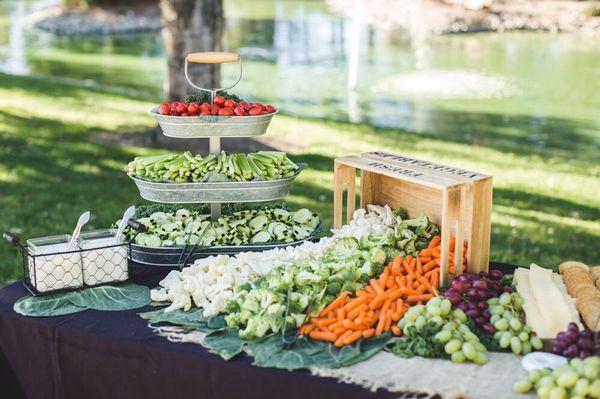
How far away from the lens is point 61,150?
8641 mm

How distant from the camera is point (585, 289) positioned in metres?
3.19

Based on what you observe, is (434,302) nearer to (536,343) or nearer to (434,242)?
(536,343)

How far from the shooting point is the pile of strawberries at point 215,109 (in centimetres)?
372

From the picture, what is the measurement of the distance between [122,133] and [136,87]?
500 centimetres

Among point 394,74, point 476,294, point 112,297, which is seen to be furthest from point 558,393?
point 394,74

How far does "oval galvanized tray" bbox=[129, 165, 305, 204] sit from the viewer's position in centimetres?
364

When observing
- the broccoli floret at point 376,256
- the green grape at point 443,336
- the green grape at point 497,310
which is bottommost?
the green grape at point 443,336

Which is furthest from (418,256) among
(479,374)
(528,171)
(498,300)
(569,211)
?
(528,171)

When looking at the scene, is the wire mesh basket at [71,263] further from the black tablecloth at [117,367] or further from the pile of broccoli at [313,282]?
the pile of broccoli at [313,282]

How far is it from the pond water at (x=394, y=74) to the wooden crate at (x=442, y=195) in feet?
23.1

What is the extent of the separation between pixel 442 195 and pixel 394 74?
1306cm

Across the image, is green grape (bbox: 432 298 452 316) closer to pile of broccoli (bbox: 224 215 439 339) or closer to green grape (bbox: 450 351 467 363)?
green grape (bbox: 450 351 467 363)

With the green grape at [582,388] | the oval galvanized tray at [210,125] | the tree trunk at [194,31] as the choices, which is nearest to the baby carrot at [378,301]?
the green grape at [582,388]

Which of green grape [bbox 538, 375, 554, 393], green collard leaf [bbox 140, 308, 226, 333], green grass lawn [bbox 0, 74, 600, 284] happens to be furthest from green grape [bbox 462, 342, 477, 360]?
green grass lawn [bbox 0, 74, 600, 284]
